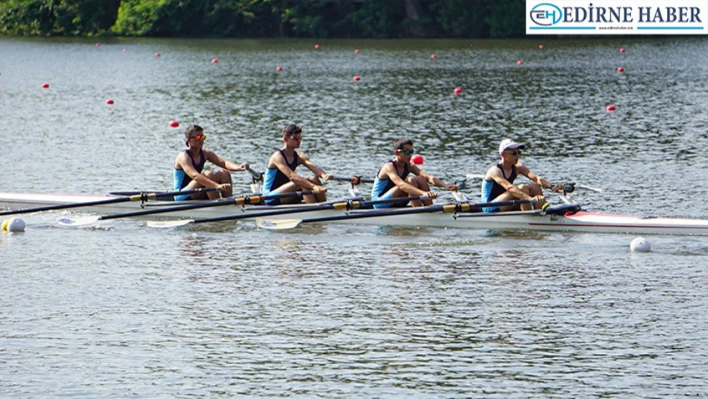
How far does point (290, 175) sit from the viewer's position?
1730 cm

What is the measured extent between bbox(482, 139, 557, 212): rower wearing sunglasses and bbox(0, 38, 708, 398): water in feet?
1.73

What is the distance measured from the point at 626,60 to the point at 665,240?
35.1 metres

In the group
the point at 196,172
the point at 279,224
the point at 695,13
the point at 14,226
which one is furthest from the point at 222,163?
the point at 695,13

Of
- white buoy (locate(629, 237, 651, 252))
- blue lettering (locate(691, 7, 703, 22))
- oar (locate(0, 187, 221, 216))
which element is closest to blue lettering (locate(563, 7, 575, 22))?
blue lettering (locate(691, 7, 703, 22))

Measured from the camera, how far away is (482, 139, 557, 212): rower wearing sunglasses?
16.4 metres

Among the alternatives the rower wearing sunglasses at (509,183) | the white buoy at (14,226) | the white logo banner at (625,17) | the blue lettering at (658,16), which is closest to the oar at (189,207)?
the white buoy at (14,226)

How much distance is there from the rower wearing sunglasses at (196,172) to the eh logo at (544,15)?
49.3m

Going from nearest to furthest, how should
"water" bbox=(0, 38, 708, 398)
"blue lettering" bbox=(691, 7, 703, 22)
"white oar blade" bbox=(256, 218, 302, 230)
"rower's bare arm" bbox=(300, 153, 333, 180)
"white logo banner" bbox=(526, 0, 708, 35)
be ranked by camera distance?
"water" bbox=(0, 38, 708, 398), "white oar blade" bbox=(256, 218, 302, 230), "rower's bare arm" bbox=(300, 153, 333, 180), "white logo banner" bbox=(526, 0, 708, 35), "blue lettering" bbox=(691, 7, 703, 22)

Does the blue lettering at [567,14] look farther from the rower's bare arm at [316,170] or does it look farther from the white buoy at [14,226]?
the white buoy at [14,226]

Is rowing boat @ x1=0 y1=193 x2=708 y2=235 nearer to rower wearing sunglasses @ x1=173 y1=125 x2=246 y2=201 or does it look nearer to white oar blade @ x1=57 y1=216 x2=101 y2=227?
rower wearing sunglasses @ x1=173 y1=125 x2=246 y2=201

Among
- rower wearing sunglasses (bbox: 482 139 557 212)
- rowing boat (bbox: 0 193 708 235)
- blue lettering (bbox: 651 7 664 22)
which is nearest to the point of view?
rowing boat (bbox: 0 193 708 235)

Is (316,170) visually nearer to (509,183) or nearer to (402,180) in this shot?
(402,180)

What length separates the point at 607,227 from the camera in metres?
16.3

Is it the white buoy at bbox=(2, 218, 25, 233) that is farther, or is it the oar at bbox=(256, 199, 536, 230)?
the white buoy at bbox=(2, 218, 25, 233)
